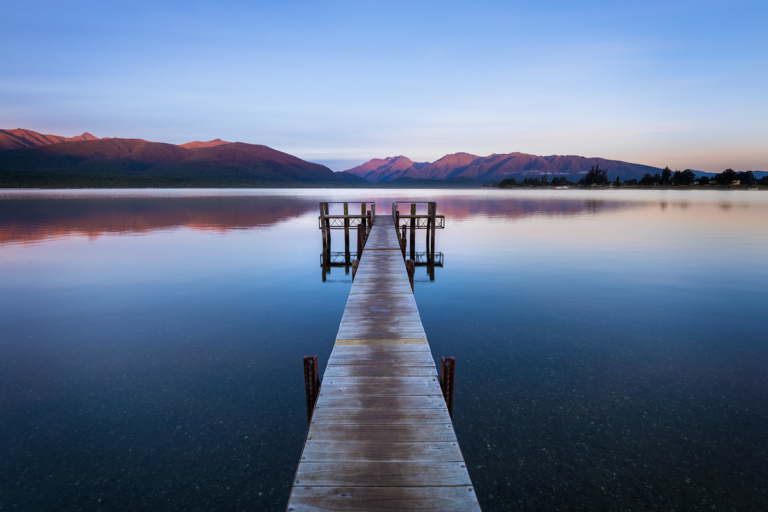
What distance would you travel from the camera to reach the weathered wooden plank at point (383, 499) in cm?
354

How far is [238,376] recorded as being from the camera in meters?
9.12

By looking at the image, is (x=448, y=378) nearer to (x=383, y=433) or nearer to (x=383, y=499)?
(x=383, y=433)

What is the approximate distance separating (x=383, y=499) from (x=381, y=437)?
89cm

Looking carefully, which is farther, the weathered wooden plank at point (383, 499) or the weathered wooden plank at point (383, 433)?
the weathered wooden plank at point (383, 433)

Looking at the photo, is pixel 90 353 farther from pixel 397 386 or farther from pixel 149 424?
pixel 397 386

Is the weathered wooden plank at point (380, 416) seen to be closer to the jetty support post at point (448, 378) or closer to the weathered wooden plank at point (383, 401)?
the weathered wooden plank at point (383, 401)

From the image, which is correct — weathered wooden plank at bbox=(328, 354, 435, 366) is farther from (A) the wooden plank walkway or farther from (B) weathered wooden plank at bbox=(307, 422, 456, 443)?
(B) weathered wooden plank at bbox=(307, 422, 456, 443)

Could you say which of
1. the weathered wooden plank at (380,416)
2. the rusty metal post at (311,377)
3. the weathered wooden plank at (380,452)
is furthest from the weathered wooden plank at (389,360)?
the weathered wooden plank at (380,452)

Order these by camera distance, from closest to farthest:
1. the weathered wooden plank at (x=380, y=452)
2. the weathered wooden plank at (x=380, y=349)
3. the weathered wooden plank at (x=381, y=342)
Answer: the weathered wooden plank at (x=380, y=452) < the weathered wooden plank at (x=380, y=349) < the weathered wooden plank at (x=381, y=342)

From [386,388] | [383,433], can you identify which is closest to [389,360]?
[386,388]

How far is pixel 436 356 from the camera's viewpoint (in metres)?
10.5

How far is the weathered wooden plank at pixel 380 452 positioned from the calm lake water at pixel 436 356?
85.0 inches

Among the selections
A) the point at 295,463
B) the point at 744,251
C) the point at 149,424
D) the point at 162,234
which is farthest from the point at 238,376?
the point at 744,251

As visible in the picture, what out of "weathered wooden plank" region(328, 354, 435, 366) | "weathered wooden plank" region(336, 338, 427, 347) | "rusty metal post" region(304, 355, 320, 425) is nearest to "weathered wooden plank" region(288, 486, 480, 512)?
"weathered wooden plank" region(328, 354, 435, 366)
